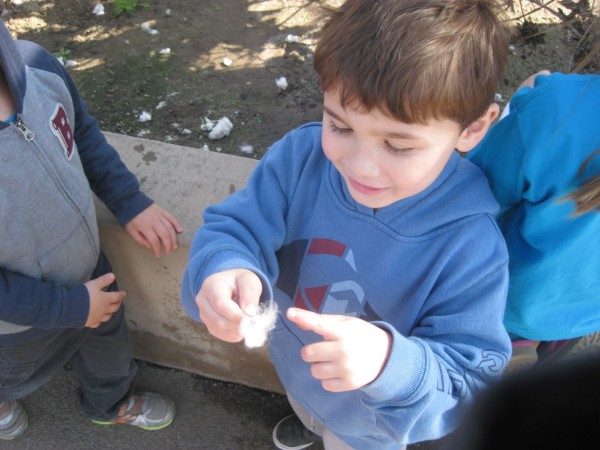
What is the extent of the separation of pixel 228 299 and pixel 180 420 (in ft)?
5.50

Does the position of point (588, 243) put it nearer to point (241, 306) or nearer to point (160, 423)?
point (241, 306)

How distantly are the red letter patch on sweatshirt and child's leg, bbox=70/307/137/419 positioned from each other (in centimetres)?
72

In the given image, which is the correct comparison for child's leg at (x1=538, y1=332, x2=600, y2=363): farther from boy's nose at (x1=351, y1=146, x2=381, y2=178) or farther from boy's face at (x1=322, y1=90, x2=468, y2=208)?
boy's nose at (x1=351, y1=146, x2=381, y2=178)

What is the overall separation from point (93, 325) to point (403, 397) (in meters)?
1.19

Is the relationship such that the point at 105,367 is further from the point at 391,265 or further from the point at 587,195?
the point at 587,195

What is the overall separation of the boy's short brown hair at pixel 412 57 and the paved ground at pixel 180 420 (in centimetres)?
192

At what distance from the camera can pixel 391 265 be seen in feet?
4.65

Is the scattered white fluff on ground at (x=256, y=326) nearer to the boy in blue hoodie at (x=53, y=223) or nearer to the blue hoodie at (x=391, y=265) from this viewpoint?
the blue hoodie at (x=391, y=265)

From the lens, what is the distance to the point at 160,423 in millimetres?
2641

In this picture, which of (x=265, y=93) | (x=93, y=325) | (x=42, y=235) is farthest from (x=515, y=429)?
(x=265, y=93)

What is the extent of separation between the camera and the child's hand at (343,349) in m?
1.10

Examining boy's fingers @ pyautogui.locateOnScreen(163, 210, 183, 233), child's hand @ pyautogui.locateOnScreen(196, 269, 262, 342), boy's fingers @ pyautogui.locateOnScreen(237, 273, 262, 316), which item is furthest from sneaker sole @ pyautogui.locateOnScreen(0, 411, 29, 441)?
boy's fingers @ pyautogui.locateOnScreen(237, 273, 262, 316)

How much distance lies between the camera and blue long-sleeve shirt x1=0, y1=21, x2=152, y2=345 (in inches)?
63.2

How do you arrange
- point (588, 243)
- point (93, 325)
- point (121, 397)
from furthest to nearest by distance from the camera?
point (121, 397), point (93, 325), point (588, 243)
